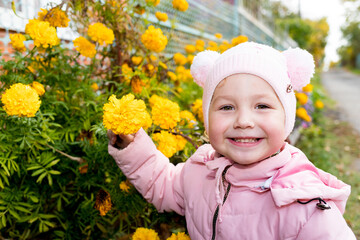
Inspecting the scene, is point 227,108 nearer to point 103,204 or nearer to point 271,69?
point 271,69

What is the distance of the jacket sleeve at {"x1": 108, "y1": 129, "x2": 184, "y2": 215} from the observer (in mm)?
1578

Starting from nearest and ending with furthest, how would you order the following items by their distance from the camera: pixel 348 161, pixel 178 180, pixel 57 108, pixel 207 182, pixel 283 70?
pixel 283 70
pixel 207 182
pixel 178 180
pixel 57 108
pixel 348 161

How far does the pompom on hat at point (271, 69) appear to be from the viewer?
4.20 ft

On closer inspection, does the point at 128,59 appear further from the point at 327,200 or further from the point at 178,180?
the point at 327,200

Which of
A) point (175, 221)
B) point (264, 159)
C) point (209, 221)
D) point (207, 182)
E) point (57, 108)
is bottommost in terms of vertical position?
point (175, 221)

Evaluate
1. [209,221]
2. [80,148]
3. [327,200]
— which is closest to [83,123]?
[80,148]

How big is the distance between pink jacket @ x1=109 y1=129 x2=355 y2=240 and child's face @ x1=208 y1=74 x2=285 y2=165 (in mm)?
80

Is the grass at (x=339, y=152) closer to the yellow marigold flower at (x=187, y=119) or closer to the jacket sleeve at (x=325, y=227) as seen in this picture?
the yellow marigold flower at (x=187, y=119)

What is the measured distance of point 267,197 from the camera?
1.31 metres

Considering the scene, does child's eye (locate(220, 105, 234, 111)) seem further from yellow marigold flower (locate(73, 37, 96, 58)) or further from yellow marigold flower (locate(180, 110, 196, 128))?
yellow marigold flower (locate(73, 37, 96, 58))

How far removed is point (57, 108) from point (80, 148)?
0.87ft

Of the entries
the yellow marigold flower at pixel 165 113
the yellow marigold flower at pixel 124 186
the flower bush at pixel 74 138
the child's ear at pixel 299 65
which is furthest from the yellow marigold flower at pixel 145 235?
the child's ear at pixel 299 65

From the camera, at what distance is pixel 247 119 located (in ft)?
4.11

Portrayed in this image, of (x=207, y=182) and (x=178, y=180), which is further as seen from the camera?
(x=178, y=180)
